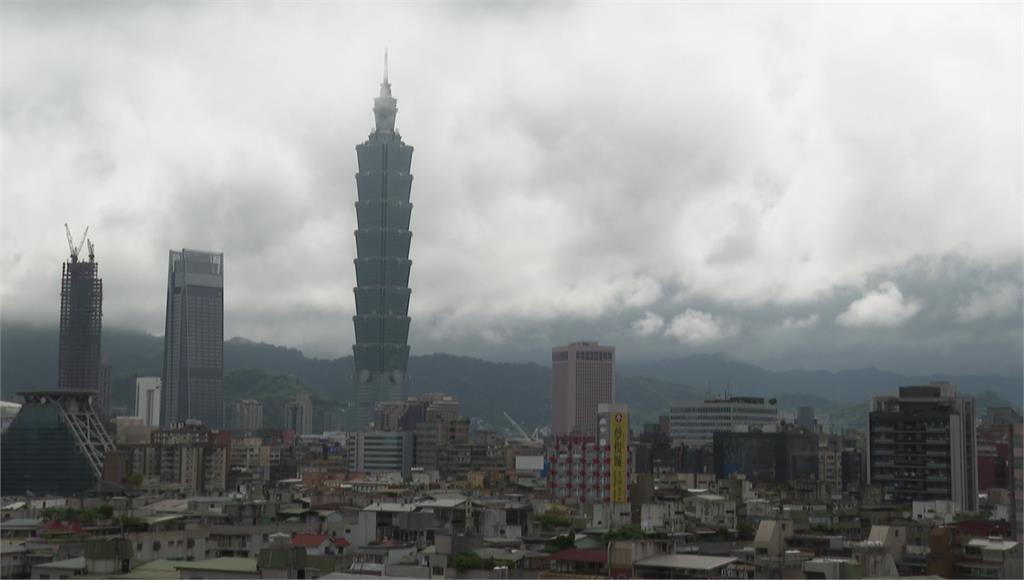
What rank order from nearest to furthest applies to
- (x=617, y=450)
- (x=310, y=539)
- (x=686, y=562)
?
1. (x=686, y=562)
2. (x=310, y=539)
3. (x=617, y=450)

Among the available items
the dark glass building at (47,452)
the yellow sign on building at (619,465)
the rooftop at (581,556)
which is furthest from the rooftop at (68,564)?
the dark glass building at (47,452)

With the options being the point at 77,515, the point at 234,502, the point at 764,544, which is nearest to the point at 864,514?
the point at 764,544

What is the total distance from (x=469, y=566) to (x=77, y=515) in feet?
146

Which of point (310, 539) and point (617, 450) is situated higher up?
point (617, 450)

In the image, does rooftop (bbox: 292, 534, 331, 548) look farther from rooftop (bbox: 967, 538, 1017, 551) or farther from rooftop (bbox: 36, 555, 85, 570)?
rooftop (bbox: 967, 538, 1017, 551)

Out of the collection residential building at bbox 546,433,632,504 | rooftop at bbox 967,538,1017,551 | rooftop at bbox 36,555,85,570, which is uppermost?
residential building at bbox 546,433,632,504

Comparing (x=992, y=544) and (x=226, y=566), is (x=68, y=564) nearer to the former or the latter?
(x=226, y=566)

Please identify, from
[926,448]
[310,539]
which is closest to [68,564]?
[310,539]

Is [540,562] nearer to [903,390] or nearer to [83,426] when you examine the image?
[903,390]

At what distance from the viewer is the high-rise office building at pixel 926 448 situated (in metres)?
140

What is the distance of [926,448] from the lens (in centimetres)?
14488

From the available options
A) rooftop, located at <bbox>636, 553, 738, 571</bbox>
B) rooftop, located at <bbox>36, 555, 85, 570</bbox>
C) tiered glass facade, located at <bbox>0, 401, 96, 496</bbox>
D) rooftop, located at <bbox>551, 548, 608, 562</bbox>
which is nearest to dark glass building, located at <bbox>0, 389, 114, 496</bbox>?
tiered glass facade, located at <bbox>0, 401, 96, 496</bbox>

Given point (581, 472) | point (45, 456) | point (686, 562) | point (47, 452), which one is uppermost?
point (47, 452)

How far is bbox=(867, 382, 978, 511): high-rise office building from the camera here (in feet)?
460
